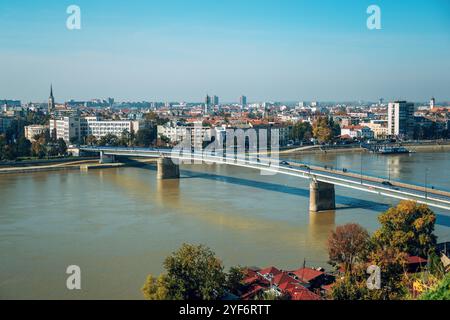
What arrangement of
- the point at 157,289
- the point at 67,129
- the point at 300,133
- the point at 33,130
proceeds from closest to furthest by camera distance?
the point at 157,289 → the point at 67,129 → the point at 33,130 → the point at 300,133

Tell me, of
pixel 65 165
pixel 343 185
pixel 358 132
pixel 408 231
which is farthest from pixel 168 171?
pixel 358 132

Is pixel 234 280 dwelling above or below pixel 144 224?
above

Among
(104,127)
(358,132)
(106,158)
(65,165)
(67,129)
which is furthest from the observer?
(358,132)

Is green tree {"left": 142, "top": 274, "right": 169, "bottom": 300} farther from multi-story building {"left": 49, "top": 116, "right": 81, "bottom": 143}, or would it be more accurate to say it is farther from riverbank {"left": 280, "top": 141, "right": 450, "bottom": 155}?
multi-story building {"left": 49, "top": 116, "right": 81, "bottom": 143}
